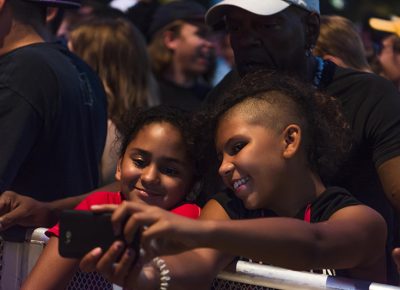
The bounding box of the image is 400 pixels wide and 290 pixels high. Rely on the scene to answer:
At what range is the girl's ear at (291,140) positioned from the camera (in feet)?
10.3

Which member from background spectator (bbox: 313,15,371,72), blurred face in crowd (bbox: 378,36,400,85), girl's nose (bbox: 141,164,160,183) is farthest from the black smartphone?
blurred face in crowd (bbox: 378,36,400,85)

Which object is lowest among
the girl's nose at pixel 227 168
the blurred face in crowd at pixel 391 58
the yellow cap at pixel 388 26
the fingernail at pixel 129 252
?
the blurred face in crowd at pixel 391 58

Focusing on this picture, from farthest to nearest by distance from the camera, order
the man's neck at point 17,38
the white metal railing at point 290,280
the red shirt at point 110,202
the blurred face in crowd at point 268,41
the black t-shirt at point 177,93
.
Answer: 1. the black t-shirt at point 177,93
2. the man's neck at point 17,38
3. the blurred face in crowd at point 268,41
4. the red shirt at point 110,202
5. the white metal railing at point 290,280

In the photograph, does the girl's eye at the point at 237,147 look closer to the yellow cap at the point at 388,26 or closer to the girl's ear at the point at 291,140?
the girl's ear at the point at 291,140

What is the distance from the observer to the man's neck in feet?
14.2

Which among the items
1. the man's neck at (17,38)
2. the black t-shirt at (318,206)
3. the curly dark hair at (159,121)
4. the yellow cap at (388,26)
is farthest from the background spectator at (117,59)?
the black t-shirt at (318,206)

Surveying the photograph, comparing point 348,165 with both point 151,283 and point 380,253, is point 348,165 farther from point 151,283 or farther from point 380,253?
point 151,283

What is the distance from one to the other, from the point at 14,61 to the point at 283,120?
1.34 meters

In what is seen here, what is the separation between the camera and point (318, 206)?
10.2 feet

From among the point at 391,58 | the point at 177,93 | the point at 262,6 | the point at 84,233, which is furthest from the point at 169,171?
the point at 177,93

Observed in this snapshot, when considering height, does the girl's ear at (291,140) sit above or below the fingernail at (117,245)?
below

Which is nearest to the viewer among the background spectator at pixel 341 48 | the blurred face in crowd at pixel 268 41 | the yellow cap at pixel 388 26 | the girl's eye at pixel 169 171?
the girl's eye at pixel 169 171

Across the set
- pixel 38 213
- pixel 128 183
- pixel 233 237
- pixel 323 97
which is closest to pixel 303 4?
pixel 323 97

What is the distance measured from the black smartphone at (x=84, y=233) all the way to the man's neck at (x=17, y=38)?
6.20ft
